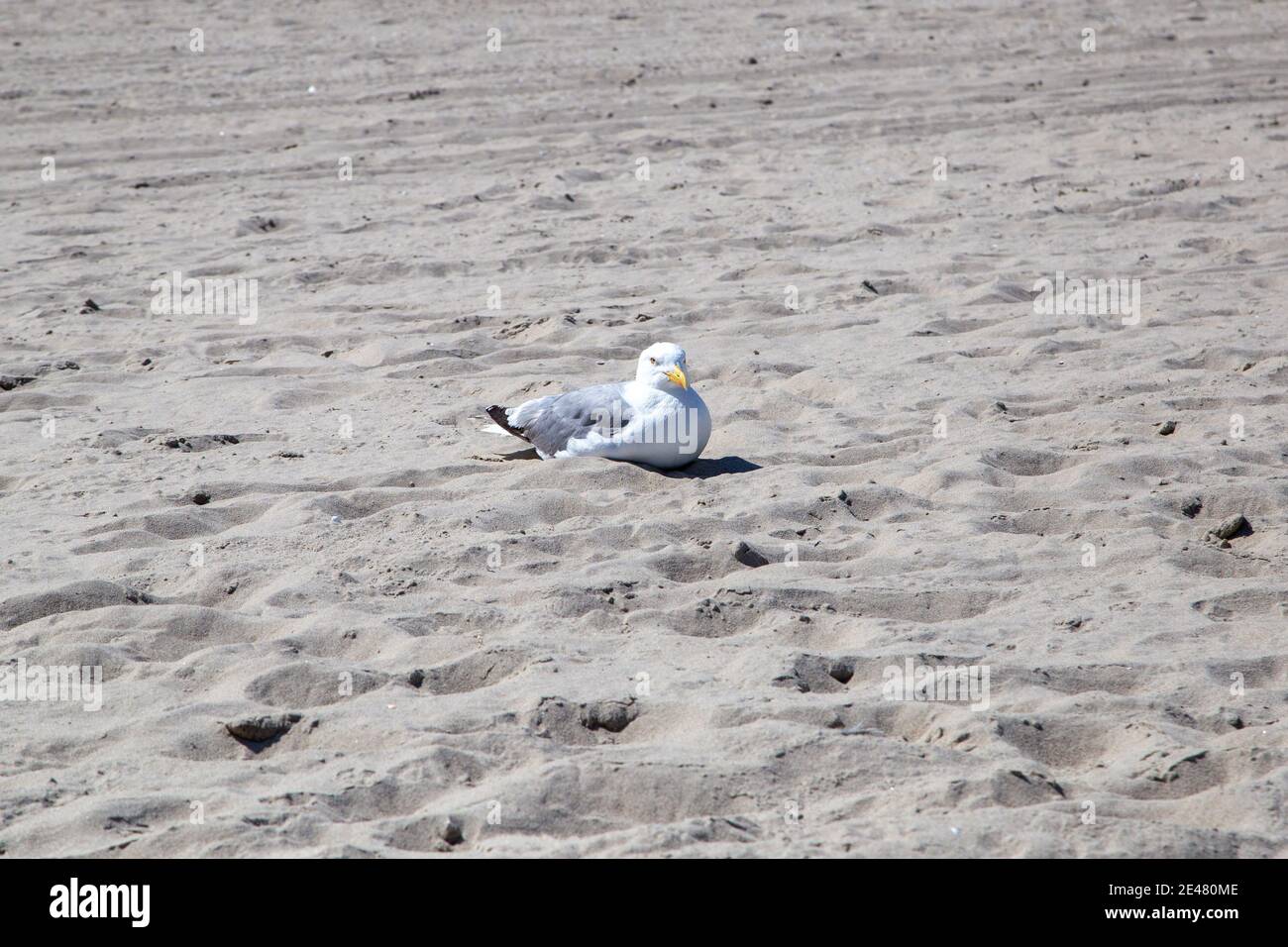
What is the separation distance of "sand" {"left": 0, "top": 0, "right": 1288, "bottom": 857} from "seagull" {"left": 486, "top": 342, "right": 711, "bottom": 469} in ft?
0.30

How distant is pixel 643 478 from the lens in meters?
5.60

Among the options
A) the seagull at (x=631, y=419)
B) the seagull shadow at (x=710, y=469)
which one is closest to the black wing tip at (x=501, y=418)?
the seagull at (x=631, y=419)

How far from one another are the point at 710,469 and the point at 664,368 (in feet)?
1.45

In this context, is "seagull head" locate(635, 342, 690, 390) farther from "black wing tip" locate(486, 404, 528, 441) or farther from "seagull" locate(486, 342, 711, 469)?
"black wing tip" locate(486, 404, 528, 441)

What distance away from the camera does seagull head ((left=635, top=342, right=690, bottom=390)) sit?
5.54m

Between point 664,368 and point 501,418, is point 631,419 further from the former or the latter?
point 501,418

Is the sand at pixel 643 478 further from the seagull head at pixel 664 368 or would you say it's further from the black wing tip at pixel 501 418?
the seagull head at pixel 664 368

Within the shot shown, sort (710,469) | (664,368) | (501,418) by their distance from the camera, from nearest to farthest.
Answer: (664,368)
(710,469)
(501,418)

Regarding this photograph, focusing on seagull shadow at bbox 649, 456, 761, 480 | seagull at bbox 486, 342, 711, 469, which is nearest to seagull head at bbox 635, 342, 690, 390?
seagull at bbox 486, 342, 711, 469

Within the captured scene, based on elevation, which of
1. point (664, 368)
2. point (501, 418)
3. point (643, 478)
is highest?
point (664, 368)

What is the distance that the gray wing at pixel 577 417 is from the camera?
5.68 metres

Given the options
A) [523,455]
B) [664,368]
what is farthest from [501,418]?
[664,368]

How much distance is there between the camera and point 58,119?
458 inches

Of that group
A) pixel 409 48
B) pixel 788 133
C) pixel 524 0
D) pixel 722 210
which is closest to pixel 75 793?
pixel 722 210
